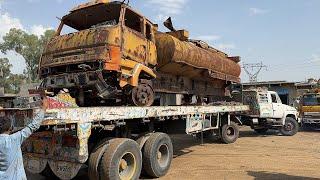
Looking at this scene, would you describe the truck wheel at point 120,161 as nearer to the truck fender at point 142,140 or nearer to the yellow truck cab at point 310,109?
the truck fender at point 142,140

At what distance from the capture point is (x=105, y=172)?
6.44 metres

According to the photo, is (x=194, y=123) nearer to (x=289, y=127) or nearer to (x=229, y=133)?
(x=229, y=133)

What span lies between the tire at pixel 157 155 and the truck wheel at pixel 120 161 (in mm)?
509

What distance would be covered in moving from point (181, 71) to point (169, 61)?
1314mm

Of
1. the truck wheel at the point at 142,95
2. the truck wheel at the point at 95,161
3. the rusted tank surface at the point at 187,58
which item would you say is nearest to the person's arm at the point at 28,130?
the truck wheel at the point at 95,161

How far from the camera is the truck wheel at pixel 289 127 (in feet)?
61.3

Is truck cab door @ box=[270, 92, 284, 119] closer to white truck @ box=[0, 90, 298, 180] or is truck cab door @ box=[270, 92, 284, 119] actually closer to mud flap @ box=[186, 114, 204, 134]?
mud flap @ box=[186, 114, 204, 134]

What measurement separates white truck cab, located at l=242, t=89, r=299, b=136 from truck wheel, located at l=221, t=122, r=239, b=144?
2773mm

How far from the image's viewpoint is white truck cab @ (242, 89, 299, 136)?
17.5 meters

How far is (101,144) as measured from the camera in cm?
683

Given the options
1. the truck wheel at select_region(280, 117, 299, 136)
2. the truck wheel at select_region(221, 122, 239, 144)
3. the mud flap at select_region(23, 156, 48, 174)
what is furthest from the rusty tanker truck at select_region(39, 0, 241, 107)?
the truck wheel at select_region(280, 117, 299, 136)

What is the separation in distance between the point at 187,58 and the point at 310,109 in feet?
40.1

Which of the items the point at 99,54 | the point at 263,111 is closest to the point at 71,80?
the point at 99,54

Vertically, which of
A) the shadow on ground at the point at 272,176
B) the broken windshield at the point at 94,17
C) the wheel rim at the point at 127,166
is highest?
the broken windshield at the point at 94,17
